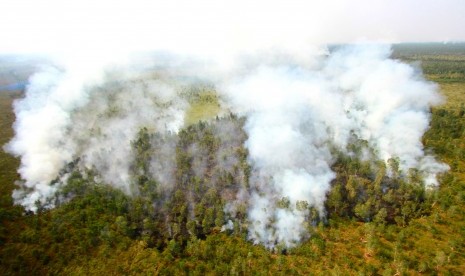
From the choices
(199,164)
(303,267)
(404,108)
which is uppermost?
(404,108)

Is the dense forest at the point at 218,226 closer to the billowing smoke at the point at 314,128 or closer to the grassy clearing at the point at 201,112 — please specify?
the billowing smoke at the point at 314,128

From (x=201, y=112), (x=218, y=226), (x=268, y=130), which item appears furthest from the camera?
(x=201, y=112)

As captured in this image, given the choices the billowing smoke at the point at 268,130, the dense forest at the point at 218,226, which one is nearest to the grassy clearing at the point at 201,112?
the billowing smoke at the point at 268,130

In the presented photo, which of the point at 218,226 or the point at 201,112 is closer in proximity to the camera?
the point at 218,226

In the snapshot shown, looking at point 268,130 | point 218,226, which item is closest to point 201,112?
point 268,130

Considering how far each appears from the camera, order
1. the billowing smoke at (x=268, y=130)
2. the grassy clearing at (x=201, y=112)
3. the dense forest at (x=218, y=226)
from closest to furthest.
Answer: the dense forest at (x=218, y=226), the billowing smoke at (x=268, y=130), the grassy clearing at (x=201, y=112)

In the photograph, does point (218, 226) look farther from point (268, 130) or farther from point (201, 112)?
point (201, 112)

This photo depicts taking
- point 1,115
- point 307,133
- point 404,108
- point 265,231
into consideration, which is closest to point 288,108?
point 307,133

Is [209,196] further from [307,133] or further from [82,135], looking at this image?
[82,135]
